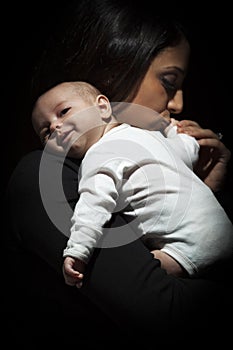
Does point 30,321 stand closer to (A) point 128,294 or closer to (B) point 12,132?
(A) point 128,294

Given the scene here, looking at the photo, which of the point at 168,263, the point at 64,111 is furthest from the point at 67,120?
the point at 168,263

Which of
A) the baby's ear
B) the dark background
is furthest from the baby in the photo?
the dark background

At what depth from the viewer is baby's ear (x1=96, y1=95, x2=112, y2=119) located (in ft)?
3.02

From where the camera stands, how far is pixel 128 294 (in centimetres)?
82

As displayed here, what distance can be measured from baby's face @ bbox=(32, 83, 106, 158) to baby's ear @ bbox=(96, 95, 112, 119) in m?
0.01

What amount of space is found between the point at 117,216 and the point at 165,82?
0.84 ft

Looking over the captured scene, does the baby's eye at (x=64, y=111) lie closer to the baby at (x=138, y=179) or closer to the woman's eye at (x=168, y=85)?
the baby at (x=138, y=179)

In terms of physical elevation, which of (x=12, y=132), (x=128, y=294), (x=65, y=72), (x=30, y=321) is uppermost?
(x=65, y=72)

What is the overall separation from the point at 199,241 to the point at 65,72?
35 cm

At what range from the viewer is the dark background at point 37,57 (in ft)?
3.38

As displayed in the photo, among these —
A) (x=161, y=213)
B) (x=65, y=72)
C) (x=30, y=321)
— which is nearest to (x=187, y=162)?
(x=161, y=213)

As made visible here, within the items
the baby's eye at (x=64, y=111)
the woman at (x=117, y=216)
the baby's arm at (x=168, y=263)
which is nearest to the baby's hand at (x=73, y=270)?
the woman at (x=117, y=216)

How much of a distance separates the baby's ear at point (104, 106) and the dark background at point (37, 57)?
0.48 feet

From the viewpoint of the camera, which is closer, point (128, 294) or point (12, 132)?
point (128, 294)
